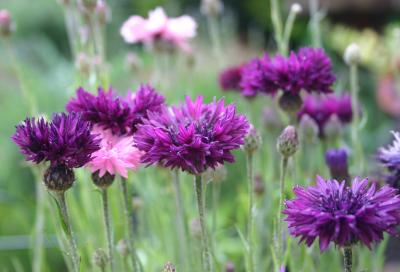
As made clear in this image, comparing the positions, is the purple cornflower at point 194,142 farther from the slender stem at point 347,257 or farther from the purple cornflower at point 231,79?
the purple cornflower at point 231,79

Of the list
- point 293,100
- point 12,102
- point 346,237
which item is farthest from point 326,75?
point 12,102

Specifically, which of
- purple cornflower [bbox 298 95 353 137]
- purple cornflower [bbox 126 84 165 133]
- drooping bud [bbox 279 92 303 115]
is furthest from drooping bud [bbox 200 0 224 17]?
purple cornflower [bbox 126 84 165 133]

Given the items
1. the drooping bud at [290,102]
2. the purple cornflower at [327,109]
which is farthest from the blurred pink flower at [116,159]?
the purple cornflower at [327,109]

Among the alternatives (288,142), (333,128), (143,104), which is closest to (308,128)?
(333,128)

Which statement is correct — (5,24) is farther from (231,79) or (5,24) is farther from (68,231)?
(68,231)

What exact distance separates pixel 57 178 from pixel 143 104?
0.45 feet

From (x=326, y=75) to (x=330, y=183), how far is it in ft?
0.80

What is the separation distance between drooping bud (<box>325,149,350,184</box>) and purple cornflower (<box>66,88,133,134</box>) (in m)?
0.32

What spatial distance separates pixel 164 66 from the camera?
1.53 meters

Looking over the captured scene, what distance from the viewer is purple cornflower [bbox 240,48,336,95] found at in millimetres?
831

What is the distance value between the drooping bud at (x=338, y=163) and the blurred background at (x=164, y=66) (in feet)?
0.15

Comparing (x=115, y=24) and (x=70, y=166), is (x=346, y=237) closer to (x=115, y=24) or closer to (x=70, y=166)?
(x=70, y=166)

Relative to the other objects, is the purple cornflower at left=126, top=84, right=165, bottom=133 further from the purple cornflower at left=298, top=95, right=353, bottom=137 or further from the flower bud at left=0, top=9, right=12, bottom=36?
the flower bud at left=0, top=9, right=12, bottom=36

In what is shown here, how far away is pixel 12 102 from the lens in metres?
2.36
